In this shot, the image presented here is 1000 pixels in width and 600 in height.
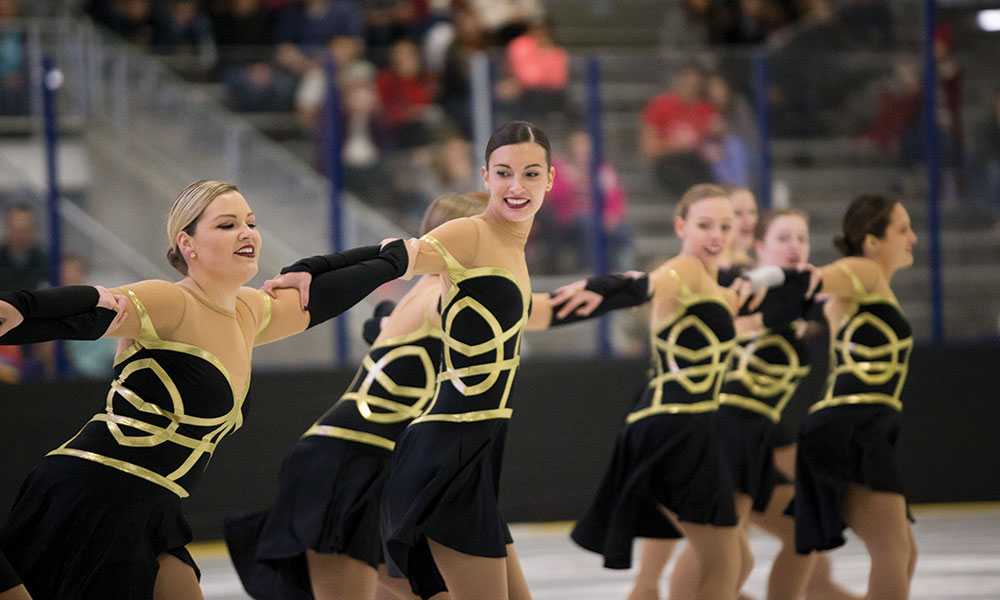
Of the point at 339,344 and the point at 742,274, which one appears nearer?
the point at 742,274

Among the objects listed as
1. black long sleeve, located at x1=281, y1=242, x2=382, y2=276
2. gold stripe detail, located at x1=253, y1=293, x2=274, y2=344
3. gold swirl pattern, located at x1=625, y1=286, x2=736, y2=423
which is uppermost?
black long sleeve, located at x1=281, y1=242, x2=382, y2=276

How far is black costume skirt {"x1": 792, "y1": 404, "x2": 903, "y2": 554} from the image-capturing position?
4945mm

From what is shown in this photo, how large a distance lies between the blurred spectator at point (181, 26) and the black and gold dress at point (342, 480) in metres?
4.43

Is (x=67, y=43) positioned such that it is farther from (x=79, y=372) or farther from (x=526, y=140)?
(x=526, y=140)

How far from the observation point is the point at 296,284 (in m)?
3.66

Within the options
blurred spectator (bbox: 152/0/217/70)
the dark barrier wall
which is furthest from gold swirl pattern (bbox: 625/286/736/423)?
blurred spectator (bbox: 152/0/217/70)

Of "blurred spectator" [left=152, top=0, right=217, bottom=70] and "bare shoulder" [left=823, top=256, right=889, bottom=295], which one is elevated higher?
"blurred spectator" [left=152, top=0, right=217, bottom=70]

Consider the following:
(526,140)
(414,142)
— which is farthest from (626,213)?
(526,140)

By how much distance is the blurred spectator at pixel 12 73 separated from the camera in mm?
6715

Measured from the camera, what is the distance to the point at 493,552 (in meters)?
3.79

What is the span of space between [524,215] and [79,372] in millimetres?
3665

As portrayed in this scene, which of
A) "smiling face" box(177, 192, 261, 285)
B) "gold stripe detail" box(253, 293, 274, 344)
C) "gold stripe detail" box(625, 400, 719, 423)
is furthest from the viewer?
"gold stripe detail" box(625, 400, 719, 423)

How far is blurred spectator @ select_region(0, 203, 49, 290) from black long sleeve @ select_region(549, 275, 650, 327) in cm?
304

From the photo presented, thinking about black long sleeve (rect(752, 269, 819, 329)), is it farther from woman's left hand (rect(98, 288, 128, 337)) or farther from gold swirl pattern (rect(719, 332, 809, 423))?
woman's left hand (rect(98, 288, 128, 337))
